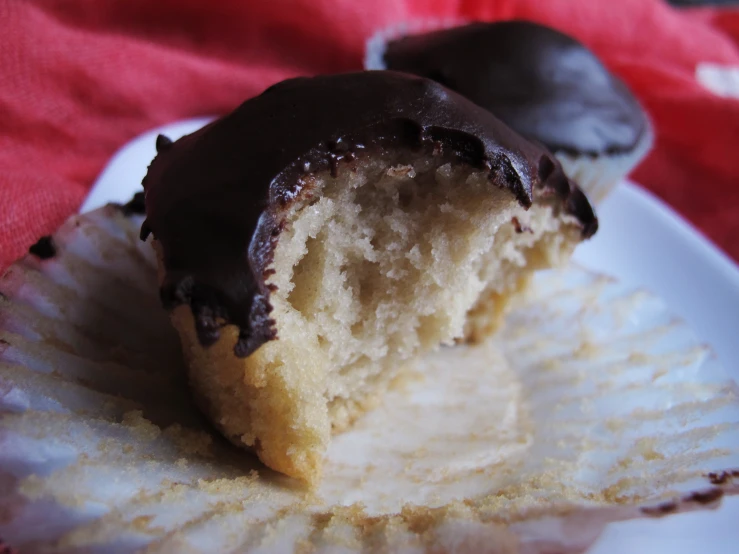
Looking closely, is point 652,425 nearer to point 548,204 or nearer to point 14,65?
point 548,204

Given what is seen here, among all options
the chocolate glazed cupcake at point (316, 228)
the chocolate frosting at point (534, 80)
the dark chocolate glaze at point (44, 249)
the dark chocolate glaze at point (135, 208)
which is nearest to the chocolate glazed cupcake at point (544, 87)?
the chocolate frosting at point (534, 80)

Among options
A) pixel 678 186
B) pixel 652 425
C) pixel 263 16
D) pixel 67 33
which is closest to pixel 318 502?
pixel 652 425

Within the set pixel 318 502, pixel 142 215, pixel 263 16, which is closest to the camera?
pixel 318 502

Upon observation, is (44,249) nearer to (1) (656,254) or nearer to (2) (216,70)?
(2) (216,70)

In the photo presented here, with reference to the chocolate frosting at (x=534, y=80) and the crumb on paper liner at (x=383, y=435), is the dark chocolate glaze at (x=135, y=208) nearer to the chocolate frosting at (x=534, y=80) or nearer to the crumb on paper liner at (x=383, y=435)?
the crumb on paper liner at (x=383, y=435)

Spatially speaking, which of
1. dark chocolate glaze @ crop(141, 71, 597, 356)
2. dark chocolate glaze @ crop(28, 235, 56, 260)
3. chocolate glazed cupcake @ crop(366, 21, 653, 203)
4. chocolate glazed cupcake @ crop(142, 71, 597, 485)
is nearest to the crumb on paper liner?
dark chocolate glaze @ crop(28, 235, 56, 260)

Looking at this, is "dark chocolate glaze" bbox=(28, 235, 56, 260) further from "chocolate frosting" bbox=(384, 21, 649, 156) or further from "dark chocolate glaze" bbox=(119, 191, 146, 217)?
"chocolate frosting" bbox=(384, 21, 649, 156)
